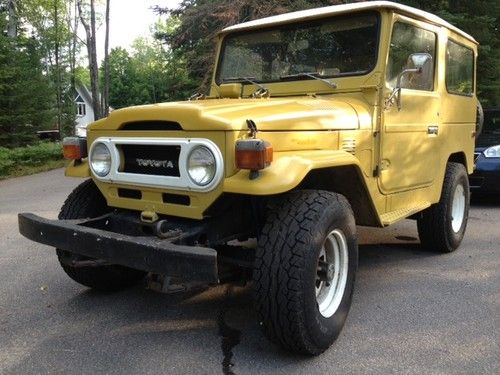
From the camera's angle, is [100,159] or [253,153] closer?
[253,153]

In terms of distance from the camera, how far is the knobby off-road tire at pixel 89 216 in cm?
384

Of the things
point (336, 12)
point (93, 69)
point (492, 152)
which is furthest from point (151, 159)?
point (93, 69)

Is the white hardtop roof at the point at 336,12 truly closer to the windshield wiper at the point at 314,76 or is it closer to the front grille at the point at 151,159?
the windshield wiper at the point at 314,76

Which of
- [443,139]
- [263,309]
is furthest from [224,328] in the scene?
[443,139]

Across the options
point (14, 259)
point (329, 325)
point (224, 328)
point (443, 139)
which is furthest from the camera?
point (14, 259)

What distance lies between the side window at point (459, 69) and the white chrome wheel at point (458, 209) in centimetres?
104

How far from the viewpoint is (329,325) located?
3152 mm

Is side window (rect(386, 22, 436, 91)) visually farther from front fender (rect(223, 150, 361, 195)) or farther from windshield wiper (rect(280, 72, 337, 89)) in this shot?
front fender (rect(223, 150, 361, 195))

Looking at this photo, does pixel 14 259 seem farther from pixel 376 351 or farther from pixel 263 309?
pixel 376 351

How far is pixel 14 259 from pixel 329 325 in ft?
11.9

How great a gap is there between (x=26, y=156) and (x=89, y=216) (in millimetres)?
13547

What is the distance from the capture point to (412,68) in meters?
4.11

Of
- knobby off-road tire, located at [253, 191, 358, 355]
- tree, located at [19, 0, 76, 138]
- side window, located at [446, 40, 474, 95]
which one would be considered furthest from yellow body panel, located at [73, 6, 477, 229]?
tree, located at [19, 0, 76, 138]

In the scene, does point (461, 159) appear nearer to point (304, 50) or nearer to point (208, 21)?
point (304, 50)
